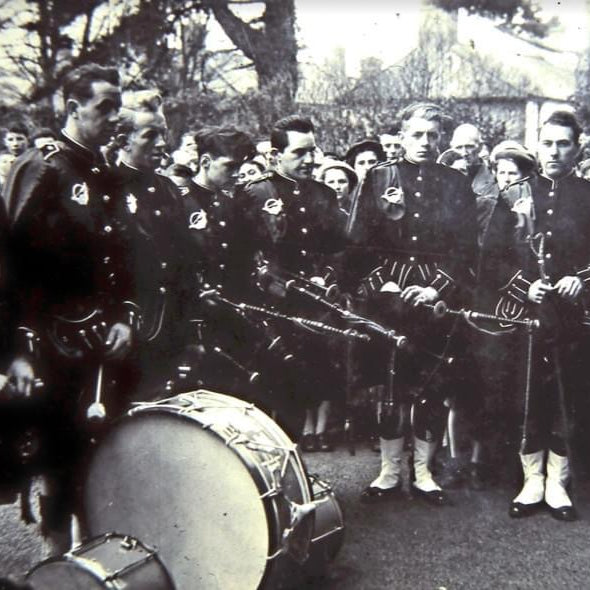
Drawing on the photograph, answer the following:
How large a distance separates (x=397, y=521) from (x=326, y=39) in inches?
97.2

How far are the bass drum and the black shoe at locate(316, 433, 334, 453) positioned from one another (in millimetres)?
1090

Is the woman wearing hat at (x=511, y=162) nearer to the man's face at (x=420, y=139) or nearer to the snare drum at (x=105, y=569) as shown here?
the man's face at (x=420, y=139)

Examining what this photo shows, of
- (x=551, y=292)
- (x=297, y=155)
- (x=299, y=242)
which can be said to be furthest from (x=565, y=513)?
(x=297, y=155)

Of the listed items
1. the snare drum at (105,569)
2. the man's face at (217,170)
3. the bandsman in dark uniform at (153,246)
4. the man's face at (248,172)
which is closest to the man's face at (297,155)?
the man's face at (248,172)

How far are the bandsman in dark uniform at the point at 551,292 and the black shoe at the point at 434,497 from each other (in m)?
0.35

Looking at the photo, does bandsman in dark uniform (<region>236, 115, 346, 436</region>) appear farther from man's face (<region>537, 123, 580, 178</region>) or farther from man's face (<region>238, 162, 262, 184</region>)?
man's face (<region>537, 123, 580, 178</region>)

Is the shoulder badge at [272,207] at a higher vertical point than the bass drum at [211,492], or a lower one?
higher

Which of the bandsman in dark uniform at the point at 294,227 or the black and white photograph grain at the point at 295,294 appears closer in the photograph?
the black and white photograph grain at the point at 295,294

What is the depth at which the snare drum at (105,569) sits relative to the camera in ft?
9.82

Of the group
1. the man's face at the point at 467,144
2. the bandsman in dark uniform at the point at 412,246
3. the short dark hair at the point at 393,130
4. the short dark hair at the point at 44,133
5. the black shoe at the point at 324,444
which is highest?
the short dark hair at the point at 44,133

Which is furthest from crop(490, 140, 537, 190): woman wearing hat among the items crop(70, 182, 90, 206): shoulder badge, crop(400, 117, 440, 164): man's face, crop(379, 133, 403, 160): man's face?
crop(70, 182, 90, 206): shoulder badge

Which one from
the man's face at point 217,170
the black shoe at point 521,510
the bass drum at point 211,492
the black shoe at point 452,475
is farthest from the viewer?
the black shoe at point 452,475

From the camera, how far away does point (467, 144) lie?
14.0 ft

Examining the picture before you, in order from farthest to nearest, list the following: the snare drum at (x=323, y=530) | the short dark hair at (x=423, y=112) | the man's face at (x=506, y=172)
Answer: the man's face at (x=506, y=172) < the short dark hair at (x=423, y=112) < the snare drum at (x=323, y=530)
